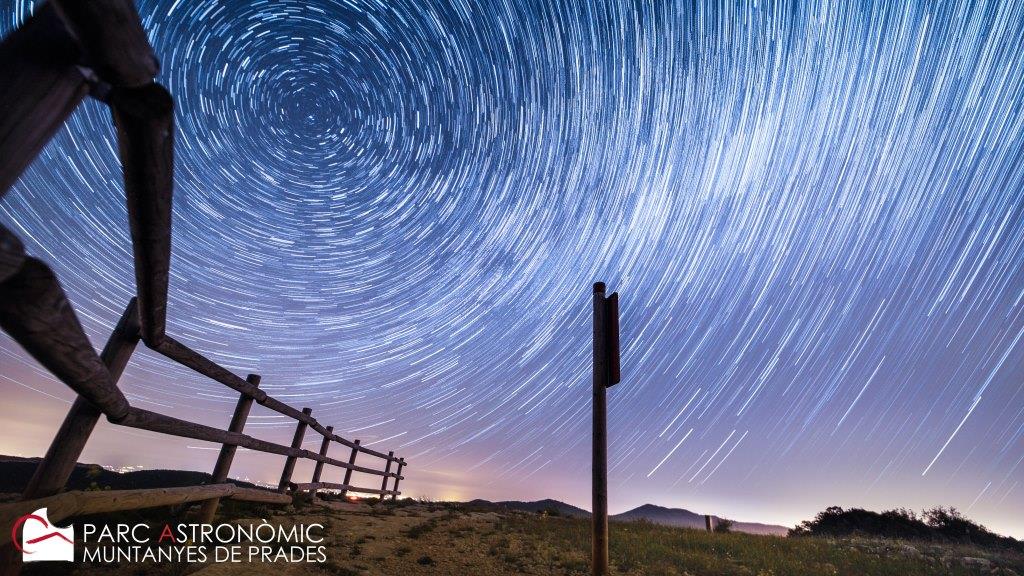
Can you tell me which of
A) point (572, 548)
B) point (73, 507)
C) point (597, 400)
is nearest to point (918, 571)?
point (572, 548)

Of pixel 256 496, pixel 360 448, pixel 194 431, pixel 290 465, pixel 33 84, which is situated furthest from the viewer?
pixel 360 448

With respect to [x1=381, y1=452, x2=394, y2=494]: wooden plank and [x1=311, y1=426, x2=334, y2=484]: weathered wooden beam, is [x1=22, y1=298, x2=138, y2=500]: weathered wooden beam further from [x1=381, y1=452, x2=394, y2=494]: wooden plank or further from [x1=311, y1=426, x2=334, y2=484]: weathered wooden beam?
[x1=381, y1=452, x2=394, y2=494]: wooden plank

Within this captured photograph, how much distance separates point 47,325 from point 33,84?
62 cm

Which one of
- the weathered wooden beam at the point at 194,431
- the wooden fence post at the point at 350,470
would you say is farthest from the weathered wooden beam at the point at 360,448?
the weathered wooden beam at the point at 194,431

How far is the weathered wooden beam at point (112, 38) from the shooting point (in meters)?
0.94

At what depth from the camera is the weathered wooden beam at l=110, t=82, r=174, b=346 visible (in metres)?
1.14

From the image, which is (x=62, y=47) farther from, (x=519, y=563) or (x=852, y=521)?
(x=852, y=521)

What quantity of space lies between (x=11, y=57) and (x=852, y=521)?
107 ft

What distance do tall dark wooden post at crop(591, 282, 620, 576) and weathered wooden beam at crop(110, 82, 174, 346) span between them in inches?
148

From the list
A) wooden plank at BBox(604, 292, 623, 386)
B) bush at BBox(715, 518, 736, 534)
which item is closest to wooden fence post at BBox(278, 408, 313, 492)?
wooden plank at BBox(604, 292, 623, 386)

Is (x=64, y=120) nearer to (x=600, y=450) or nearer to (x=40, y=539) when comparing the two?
(x=40, y=539)

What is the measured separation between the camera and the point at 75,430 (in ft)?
8.70

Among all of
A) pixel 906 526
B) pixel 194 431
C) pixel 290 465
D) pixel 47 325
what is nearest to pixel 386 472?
pixel 290 465

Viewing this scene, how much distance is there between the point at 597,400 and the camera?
4484 mm
